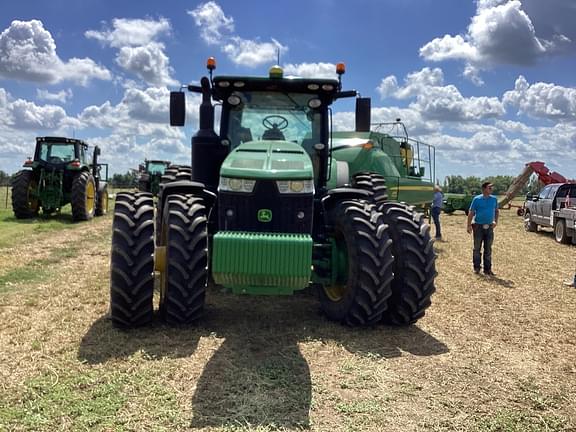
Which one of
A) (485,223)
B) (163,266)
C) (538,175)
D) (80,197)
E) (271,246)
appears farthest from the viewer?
(538,175)

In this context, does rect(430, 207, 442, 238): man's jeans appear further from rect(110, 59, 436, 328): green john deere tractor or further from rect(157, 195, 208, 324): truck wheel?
rect(157, 195, 208, 324): truck wheel

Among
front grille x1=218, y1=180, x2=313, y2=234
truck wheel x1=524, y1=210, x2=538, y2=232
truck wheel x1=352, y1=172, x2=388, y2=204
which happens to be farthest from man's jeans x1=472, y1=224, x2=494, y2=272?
truck wheel x1=524, y1=210, x2=538, y2=232

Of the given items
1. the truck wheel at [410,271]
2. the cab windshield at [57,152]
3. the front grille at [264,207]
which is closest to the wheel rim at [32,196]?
the cab windshield at [57,152]

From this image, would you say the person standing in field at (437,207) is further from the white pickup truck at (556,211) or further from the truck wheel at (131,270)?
the truck wheel at (131,270)

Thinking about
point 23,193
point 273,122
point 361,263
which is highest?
point 273,122

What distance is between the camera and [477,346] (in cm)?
499

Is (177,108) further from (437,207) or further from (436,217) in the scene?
(437,207)

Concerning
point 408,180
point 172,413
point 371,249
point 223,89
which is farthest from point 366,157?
point 172,413

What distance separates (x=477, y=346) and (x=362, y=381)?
160 cm

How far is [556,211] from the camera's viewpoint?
15.0 meters

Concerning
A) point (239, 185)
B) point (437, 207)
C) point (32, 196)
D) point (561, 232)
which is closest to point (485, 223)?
point (437, 207)

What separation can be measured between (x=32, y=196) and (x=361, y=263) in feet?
44.4

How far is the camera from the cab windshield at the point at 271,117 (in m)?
6.23

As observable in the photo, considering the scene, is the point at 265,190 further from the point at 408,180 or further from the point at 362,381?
the point at 408,180
